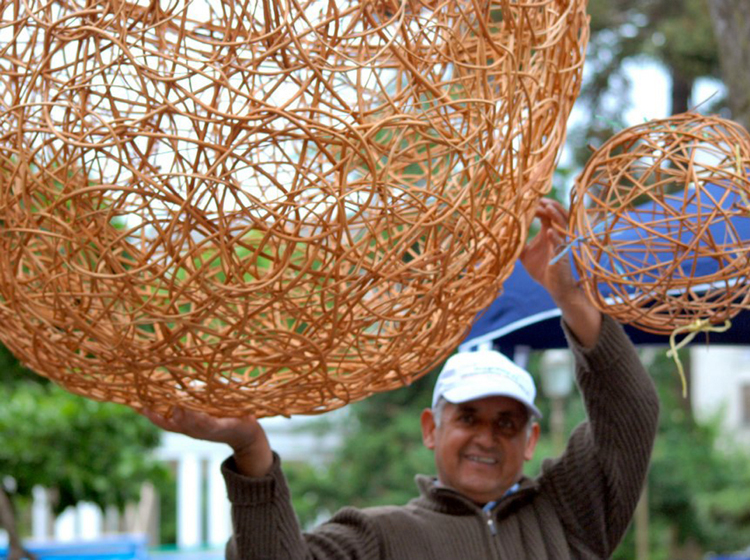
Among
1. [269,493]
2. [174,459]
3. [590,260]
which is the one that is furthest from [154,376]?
[174,459]

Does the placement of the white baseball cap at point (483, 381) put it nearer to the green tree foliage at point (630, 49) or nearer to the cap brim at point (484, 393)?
the cap brim at point (484, 393)

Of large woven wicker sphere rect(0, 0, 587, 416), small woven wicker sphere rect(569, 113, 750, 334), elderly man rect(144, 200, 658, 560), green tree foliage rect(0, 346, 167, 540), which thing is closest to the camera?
large woven wicker sphere rect(0, 0, 587, 416)

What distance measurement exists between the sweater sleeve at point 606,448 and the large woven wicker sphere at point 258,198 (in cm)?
40

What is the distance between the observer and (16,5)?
1146 millimetres

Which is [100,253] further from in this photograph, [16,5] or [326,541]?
[326,541]

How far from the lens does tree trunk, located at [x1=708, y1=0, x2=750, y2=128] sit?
8.84 feet

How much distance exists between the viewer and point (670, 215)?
1.37 metres

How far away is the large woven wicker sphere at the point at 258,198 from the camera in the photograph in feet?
3.46

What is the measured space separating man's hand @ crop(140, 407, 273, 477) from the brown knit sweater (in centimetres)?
16

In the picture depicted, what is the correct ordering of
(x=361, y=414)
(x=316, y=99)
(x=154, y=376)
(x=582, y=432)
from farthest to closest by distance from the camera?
(x=361, y=414) → (x=582, y=432) → (x=154, y=376) → (x=316, y=99)

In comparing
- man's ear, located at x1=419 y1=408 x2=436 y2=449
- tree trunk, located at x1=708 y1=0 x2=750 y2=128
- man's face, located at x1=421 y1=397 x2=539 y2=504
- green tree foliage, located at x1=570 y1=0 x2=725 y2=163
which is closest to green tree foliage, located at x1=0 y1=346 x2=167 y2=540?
man's ear, located at x1=419 y1=408 x2=436 y2=449

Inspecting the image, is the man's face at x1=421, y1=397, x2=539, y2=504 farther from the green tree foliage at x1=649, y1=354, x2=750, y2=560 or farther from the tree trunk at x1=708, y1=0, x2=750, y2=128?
the green tree foliage at x1=649, y1=354, x2=750, y2=560

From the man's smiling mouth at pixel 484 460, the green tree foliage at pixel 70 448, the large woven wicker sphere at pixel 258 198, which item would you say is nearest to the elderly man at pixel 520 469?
the man's smiling mouth at pixel 484 460

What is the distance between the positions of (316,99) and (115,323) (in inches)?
13.0
